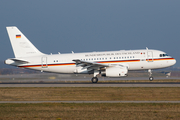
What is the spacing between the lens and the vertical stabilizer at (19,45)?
40.6 metres

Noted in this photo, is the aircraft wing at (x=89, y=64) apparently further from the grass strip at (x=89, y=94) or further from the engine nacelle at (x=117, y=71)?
the grass strip at (x=89, y=94)

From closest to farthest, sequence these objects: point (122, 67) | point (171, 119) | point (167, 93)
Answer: point (171, 119)
point (167, 93)
point (122, 67)

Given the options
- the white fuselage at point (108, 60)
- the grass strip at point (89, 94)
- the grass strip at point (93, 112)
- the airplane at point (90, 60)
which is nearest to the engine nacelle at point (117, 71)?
the airplane at point (90, 60)

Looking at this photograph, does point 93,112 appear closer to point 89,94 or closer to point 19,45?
point 89,94

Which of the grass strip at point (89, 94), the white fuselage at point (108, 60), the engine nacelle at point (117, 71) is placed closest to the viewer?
the grass strip at point (89, 94)

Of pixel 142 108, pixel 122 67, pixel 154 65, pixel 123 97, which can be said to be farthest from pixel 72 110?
pixel 154 65

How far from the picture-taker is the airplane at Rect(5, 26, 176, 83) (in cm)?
3669

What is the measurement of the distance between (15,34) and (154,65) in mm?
21857

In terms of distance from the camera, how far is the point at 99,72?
123 ft

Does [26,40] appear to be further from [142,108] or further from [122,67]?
[142,108]

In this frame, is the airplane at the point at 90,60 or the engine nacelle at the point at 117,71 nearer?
the engine nacelle at the point at 117,71

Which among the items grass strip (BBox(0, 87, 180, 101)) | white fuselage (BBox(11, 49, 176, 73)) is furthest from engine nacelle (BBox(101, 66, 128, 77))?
grass strip (BBox(0, 87, 180, 101))

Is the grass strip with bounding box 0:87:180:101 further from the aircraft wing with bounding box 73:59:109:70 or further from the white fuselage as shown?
the white fuselage

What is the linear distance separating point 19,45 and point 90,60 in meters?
11.6
